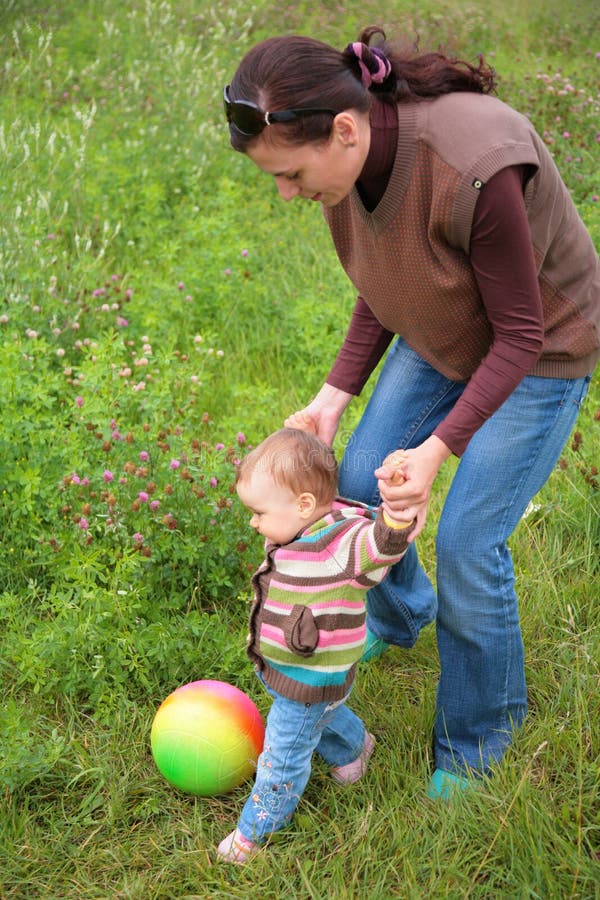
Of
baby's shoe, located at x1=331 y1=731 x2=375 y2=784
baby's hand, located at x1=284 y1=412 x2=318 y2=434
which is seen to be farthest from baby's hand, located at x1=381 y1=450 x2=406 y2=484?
baby's shoe, located at x1=331 y1=731 x2=375 y2=784

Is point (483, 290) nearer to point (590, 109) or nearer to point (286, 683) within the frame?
point (286, 683)

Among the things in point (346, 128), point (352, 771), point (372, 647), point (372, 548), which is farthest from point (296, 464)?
point (372, 647)

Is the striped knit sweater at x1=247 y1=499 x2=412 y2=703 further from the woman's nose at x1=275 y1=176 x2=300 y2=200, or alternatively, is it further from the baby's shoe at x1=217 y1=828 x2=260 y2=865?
the woman's nose at x1=275 y1=176 x2=300 y2=200

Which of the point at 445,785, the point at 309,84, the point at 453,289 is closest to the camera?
the point at 309,84

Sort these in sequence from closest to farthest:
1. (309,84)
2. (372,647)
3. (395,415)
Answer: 1. (309,84)
2. (395,415)
3. (372,647)

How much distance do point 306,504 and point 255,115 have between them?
930mm

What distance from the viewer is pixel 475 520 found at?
250 cm

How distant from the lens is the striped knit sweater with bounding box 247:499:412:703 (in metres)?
2.41

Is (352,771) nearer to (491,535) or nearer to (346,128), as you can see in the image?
(491,535)

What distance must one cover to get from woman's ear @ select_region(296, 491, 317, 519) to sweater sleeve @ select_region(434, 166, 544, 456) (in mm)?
361

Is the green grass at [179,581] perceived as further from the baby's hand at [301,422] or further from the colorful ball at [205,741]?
the baby's hand at [301,422]

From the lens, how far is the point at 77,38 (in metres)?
8.94

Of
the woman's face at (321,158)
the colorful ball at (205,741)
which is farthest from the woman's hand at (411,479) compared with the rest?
the colorful ball at (205,741)

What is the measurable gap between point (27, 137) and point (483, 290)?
520cm
